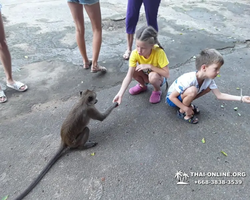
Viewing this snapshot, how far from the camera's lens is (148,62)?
2750 millimetres

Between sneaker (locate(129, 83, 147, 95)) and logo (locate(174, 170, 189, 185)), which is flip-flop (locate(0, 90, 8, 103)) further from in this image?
logo (locate(174, 170, 189, 185))

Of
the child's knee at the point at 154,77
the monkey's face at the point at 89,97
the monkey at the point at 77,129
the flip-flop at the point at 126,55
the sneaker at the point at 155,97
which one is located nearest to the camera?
the monkey at the point at 77,129

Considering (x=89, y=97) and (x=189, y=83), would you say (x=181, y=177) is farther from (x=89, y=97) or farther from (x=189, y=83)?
(x=89, y=97)

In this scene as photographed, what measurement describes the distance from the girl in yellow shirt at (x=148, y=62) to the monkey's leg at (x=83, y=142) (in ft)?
1.83

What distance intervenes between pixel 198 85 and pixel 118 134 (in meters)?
1.10

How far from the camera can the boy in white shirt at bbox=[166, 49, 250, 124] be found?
226 centimetres

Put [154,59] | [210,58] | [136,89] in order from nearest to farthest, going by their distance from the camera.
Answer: [210,58]
[154,59]
[136,89]

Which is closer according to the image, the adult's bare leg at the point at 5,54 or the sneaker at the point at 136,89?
the adult's bare leg at the point at 5,54

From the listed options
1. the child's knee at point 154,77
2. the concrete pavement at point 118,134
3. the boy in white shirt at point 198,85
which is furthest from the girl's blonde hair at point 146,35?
the concrete pavement at point 118,134

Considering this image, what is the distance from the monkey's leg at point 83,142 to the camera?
7.53 feet

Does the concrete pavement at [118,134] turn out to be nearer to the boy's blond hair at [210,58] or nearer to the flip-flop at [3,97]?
the flip-flop at [3,97]

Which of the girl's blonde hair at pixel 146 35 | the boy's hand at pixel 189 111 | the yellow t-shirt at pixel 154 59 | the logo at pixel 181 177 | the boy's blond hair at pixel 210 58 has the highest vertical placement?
the girl's blonde hair at pixel 146 35

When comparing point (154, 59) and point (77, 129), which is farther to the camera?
point (154, 59)

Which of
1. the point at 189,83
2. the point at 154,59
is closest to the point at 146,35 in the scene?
the point at 154,59
